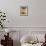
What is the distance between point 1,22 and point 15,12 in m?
0.50

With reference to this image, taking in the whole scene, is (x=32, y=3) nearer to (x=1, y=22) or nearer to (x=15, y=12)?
(x=15, y=12)

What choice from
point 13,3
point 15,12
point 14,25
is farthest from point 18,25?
point 13,3

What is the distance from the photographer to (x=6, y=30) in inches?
147

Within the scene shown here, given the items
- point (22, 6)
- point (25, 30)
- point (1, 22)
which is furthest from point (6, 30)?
point (22, 6)

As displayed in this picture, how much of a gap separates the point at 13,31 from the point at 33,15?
0.73m

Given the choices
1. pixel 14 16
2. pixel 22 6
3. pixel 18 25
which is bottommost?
pixel 18 25

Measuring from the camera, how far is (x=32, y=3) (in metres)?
4.03

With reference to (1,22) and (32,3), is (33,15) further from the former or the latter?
(1,22)

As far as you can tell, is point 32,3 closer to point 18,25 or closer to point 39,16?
point 39,16

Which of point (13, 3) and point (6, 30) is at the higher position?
point (13, 3)

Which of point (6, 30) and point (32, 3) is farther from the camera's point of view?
point (32, 3)

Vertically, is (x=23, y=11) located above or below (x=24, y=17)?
above

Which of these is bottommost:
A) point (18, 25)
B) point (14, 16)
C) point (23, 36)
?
point (23, 36)

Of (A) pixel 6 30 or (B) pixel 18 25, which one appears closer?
(A) pixel 6 30
